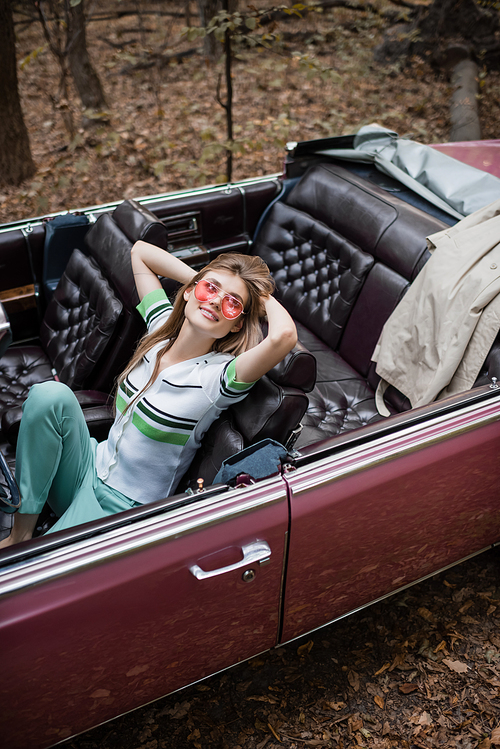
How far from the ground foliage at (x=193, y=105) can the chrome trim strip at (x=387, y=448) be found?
11.3ft

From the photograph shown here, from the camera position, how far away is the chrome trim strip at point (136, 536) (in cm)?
139

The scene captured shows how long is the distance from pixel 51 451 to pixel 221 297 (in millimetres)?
751

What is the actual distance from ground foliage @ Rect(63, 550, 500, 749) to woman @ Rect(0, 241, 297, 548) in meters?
0.77

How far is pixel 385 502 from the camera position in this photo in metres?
1.79

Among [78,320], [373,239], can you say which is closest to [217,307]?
[78,320]

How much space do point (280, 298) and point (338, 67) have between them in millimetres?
6071

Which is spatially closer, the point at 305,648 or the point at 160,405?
the point at 160,405

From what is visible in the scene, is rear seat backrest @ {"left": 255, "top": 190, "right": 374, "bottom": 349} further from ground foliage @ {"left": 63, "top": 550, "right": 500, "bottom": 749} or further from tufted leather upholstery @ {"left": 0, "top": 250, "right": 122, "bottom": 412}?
ground foliage @ {"left": 63, "top": 550, "right": 500, "bottom": 749}

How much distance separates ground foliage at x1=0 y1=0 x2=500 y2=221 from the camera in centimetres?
545

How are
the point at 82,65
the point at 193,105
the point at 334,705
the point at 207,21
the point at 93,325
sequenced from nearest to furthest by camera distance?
the point at 334,705 < the point at 93,325 < the point at 82,65 < the point at 207,21 < the point at 193,105

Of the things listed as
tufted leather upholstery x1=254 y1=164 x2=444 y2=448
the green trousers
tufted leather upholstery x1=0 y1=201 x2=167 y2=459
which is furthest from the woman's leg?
tufted leather upholstery x1=254 y1=164 x2=444 y2=448

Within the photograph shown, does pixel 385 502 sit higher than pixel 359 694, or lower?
higher

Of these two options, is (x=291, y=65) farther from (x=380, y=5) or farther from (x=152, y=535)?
(x=152, y=535)

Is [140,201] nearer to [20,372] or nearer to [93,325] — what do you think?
[93,325]
